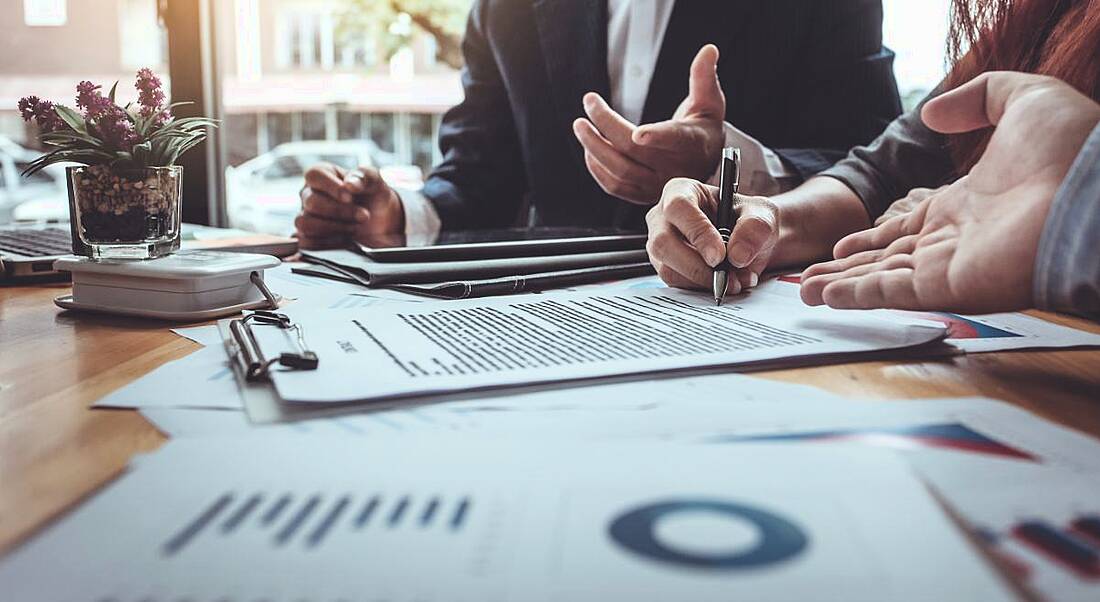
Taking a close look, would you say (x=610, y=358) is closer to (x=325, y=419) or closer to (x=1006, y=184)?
(x=325, y=419)

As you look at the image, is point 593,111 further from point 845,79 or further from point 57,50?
point 57,50

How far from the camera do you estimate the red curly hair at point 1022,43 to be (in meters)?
0.83

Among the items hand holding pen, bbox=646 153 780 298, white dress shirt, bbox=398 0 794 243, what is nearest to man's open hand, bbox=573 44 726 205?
hand holding pen, bbox=646 153 780 298

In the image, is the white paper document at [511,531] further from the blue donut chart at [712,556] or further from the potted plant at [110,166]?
the potted plant at [110,166]

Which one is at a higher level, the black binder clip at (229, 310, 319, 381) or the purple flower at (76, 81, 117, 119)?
the purple flower at (76, 81, 117, 119)

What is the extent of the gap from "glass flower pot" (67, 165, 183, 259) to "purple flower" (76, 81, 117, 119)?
2.3 inches

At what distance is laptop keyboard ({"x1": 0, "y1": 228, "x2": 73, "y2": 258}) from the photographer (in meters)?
1.07

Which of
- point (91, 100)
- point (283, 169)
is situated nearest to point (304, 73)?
point (283, 169)

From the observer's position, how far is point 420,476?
354 millimetres

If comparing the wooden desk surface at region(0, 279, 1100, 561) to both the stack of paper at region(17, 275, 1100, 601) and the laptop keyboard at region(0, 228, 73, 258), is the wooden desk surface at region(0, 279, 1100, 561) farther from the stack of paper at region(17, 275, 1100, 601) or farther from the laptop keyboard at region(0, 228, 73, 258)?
the laptop keyboard at region(0, 228, 73, 258)

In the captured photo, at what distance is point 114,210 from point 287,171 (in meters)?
1.79

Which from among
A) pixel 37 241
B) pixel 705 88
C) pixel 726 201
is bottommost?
pixel 37 241

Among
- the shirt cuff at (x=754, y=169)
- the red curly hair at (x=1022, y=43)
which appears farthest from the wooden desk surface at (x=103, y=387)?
the shirt cuff at (x=754, y=169)

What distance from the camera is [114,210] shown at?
0.81 meters
